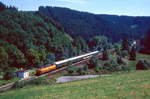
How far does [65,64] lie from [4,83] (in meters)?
25.9

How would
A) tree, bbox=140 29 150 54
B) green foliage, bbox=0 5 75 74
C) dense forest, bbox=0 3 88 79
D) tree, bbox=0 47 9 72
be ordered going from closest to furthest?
tree, bbox=0 47 9 72
dense forest, bbox=0 3 88 79
green foliage, bbox=0 5 75 74
tree, bbox=140 29 150 54

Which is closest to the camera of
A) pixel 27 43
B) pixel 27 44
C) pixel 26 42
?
pixel 27 44

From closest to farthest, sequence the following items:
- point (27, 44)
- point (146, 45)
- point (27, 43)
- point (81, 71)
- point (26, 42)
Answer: point (81, 71) → point (27, 44) → point (27, 43) → point (26, 42) → point (146, 45)

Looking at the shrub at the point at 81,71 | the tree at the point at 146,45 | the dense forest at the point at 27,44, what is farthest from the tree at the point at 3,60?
the tree at the point at 146,45

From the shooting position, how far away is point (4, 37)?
82.6 metres

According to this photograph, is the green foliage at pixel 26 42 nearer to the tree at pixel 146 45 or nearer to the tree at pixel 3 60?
the tree at pixel 3 60

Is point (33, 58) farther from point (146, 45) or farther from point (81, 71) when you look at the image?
point (146, 45)

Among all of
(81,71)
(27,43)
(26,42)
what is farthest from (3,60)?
(81,71)

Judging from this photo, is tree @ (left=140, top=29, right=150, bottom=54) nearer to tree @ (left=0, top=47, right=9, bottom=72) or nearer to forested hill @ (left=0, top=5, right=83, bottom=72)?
forested hill @ (left=0, top=5, right=83, bottom=72)

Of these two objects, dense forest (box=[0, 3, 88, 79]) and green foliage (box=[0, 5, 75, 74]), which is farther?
green foliage (box=[0, 5, 75, 74])

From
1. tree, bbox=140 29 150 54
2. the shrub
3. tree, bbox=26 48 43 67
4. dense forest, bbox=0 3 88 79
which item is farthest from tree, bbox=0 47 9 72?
tree, bbox=140 29 150 54

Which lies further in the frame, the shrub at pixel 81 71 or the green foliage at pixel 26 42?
the green foliage at pixel 26 42

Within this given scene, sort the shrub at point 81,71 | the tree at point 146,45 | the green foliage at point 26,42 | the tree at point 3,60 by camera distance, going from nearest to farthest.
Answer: the shrub at point 81,71 → the tree at point 3,60 → the green foliage at point 26,42 → the tree at point 146,45

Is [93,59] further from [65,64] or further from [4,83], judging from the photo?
[4,83]
